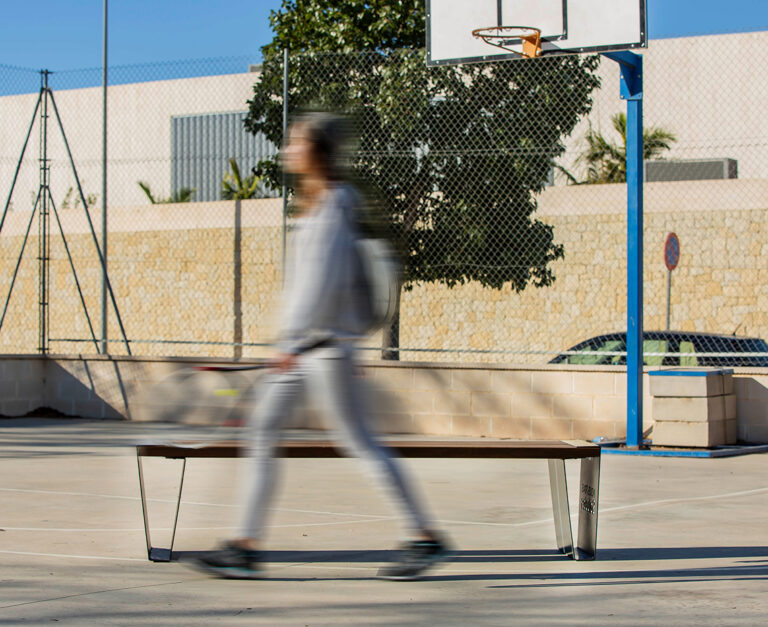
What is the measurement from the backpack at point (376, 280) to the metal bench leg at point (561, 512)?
1321mm

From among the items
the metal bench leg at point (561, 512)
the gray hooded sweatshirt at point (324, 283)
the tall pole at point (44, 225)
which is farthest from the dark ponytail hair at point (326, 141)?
the tall pole at point (44, 225)

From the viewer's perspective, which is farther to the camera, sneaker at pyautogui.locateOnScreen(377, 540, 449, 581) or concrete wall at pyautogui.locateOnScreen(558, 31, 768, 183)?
concrete wall at pyautogui.locateOnScreen(558, 31, 768, 183)

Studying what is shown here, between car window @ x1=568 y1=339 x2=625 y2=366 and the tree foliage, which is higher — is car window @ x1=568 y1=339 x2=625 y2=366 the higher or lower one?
the lower one

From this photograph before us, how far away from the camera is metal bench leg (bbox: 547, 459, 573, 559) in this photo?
5.53m

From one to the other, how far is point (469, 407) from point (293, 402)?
8106 millimetres

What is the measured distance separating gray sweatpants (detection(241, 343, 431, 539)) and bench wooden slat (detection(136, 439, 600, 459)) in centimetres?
31

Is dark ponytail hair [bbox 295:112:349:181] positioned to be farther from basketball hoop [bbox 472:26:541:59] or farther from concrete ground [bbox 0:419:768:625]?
basketball hoop [bbox 472:26:541:59]

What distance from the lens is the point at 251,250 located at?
2091cm

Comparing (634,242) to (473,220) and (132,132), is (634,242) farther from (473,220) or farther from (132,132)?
(132,132)

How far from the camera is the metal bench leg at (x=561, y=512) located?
218 inches

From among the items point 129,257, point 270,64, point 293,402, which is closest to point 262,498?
point 293,402

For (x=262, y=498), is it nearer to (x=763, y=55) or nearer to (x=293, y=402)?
(x=293, y=402)

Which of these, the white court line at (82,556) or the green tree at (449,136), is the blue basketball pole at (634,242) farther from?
the white court line at (82,556)

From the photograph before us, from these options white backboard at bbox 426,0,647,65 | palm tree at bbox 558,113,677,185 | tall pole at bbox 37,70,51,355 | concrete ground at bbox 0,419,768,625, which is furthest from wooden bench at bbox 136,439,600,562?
palm tree at bbox 558,113,677,185
